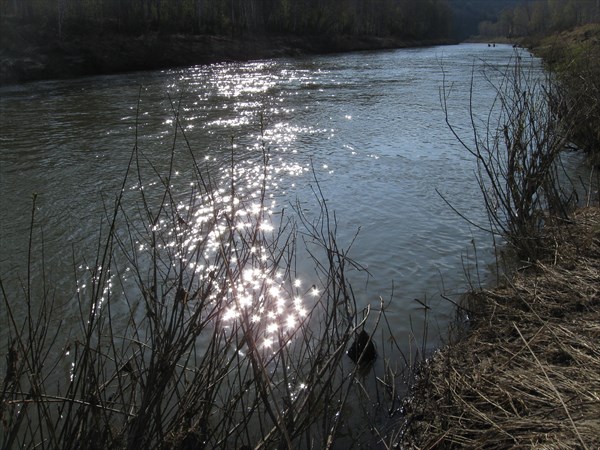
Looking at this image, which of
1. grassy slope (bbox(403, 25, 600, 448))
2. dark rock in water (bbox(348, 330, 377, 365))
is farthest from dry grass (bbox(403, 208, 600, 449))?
dark rock in water (bbox(348, 330, 377, 365))

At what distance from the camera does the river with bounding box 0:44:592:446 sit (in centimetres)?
556

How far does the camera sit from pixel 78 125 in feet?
47.5

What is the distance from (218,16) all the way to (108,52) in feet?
59.2

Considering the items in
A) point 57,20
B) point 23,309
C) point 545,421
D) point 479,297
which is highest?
point 57,20

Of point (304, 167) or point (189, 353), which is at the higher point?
point (189, 353)

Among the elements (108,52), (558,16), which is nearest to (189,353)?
(108,52)

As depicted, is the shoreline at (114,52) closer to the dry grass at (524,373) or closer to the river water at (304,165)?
the river water at (304,165)

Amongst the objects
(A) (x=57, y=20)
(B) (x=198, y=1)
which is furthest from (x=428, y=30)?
(A) (x=57, y=20)

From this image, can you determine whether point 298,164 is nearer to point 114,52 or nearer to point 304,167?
point 304,167

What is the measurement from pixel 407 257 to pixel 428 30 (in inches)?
4118

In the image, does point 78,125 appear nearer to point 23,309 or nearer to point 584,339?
point 23,309

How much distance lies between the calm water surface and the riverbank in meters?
7.65

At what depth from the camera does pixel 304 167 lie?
9977mm

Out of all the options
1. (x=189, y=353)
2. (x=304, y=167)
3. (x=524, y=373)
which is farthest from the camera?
(x=304, y=167)
